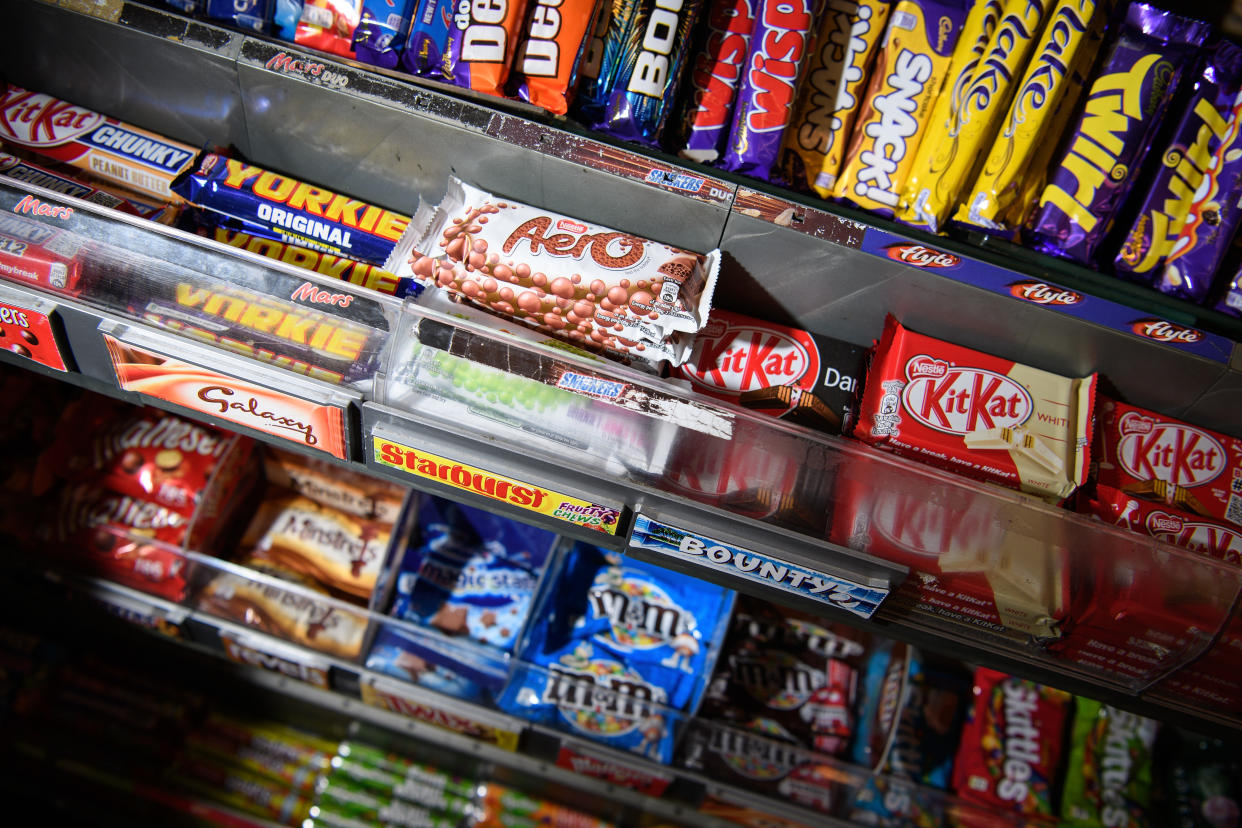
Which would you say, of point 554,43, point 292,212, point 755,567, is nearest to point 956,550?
point 755,567

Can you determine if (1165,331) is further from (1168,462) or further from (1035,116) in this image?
(1035,116)

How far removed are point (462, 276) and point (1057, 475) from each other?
3.79ft

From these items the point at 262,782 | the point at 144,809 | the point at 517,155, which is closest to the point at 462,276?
the point at 517,155

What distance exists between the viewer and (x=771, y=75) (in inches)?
59.4

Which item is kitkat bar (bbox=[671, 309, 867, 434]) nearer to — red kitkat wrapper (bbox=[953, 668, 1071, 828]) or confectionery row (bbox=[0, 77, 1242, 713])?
confectionery row (bbox=[0, 77, 1242, 713])

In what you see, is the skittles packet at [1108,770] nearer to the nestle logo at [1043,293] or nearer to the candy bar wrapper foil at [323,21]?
the nestle logo at [1043,293]

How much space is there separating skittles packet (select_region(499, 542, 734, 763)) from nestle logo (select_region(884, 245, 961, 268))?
2.96 ft

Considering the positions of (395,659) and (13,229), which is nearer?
(13,229)

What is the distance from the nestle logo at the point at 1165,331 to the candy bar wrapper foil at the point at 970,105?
1.37 feet

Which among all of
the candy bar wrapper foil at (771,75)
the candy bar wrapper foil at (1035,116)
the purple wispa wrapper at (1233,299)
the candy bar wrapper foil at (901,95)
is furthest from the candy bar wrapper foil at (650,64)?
the purple wispa wrapper at (1233,299)

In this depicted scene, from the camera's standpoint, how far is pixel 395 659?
6.08 feet

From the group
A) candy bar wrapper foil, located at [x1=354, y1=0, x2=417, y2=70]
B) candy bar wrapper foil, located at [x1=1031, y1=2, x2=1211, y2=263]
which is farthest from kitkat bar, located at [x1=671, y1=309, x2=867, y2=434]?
candy bar wrapper foil, located at [x1=354, y1=0, x2=417, y2=70]

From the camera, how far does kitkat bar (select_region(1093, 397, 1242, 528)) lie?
4.76ft

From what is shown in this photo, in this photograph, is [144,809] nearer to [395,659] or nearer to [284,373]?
[395,659]
